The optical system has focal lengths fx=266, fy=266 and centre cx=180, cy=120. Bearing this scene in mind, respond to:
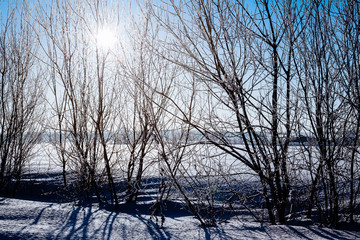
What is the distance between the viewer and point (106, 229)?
6.73 ft

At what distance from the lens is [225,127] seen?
2.26m

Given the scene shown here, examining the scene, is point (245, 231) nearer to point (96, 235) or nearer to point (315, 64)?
point (96, 235)

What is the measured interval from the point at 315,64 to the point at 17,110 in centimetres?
440

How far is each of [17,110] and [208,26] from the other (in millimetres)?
3724

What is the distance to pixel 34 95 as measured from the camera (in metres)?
4.58

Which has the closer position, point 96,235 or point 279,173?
point 96,235

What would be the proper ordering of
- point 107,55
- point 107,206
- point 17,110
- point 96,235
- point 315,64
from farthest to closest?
point 17,110 → point 107,206 → point 107,55 → point 315,64 → point 96,235

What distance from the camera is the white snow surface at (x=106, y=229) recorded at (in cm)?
184

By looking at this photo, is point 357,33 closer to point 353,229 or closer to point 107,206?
point 353,229

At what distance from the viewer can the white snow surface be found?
1843mm

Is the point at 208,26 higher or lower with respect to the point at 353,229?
higher

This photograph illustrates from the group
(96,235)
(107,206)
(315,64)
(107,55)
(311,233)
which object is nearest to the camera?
(96,235)

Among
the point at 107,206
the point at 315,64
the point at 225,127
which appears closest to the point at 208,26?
the point at 225,127

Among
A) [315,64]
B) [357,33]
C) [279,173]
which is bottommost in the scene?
[279,173]
